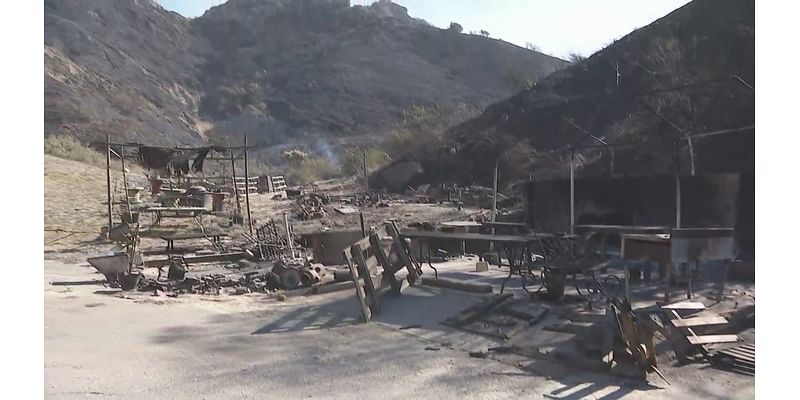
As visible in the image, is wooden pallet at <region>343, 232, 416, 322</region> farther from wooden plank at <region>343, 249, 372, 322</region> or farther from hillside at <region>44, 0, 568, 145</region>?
hillside at <region>44, 0, 568, 145</region>

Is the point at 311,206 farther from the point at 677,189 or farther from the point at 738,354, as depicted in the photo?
the point at 738,354

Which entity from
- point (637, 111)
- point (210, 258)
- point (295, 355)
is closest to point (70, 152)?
point (210, 258)

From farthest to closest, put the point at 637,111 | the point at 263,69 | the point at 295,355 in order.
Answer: the point at 263,69 < the point at 637,111 < the point at 295,355

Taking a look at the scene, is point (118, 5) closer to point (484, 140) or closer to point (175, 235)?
point (484, 140)

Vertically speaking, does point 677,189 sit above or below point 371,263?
above

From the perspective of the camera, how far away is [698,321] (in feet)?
20.8

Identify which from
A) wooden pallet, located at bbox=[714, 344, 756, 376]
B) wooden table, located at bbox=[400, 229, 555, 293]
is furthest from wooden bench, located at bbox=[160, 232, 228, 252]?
wooden pallet, located at bbox=[714, 344, 756, 376]

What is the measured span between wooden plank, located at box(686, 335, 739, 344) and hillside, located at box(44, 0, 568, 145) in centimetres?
4356

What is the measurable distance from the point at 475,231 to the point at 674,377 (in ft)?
25.4

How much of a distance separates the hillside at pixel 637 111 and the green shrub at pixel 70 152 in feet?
53.5

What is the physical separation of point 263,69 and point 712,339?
77.1m

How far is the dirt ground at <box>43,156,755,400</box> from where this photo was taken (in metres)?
5.48

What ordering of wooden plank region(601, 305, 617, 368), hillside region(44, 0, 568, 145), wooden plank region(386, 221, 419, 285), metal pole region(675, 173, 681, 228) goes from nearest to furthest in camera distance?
wooden plank region(601, 305, 617, 368) → wooden plank region(386, 221, 419, 285) → metal pole region(675, 173, 681, 228) → hillside region(44, 0, 568, 145)

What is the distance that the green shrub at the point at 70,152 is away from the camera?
106 ft
